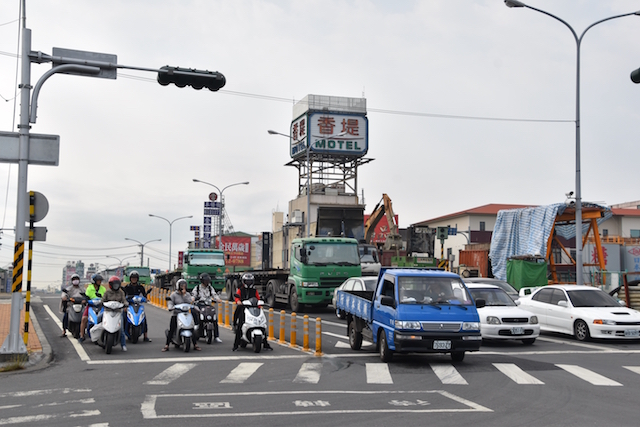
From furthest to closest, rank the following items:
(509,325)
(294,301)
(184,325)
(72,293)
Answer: (294,301)
(72,293)
(509,325)
(184,325)

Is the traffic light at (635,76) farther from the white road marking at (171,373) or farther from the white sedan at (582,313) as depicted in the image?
the white road marking at (171,373)

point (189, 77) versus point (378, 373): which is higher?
point (189, 77)

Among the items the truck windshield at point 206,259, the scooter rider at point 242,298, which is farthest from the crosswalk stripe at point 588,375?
the truck windshield at point 206,259

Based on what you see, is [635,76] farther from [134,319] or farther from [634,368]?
[134,319]

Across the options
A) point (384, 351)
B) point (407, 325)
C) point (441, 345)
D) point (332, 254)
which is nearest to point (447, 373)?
point (441, 345)

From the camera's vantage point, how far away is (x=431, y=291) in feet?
43.4

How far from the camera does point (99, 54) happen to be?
14344 mm

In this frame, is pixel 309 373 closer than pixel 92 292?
Yes

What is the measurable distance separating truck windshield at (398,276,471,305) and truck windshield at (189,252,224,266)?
25.8 metres

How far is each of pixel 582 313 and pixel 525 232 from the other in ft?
57.9

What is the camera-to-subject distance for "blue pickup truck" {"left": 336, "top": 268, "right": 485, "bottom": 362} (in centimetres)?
1241

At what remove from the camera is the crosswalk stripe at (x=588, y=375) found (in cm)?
1092

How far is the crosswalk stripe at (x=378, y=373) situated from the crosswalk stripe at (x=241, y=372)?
2078mm

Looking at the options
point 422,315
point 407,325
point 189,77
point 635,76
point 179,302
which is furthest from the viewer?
point 179,302
